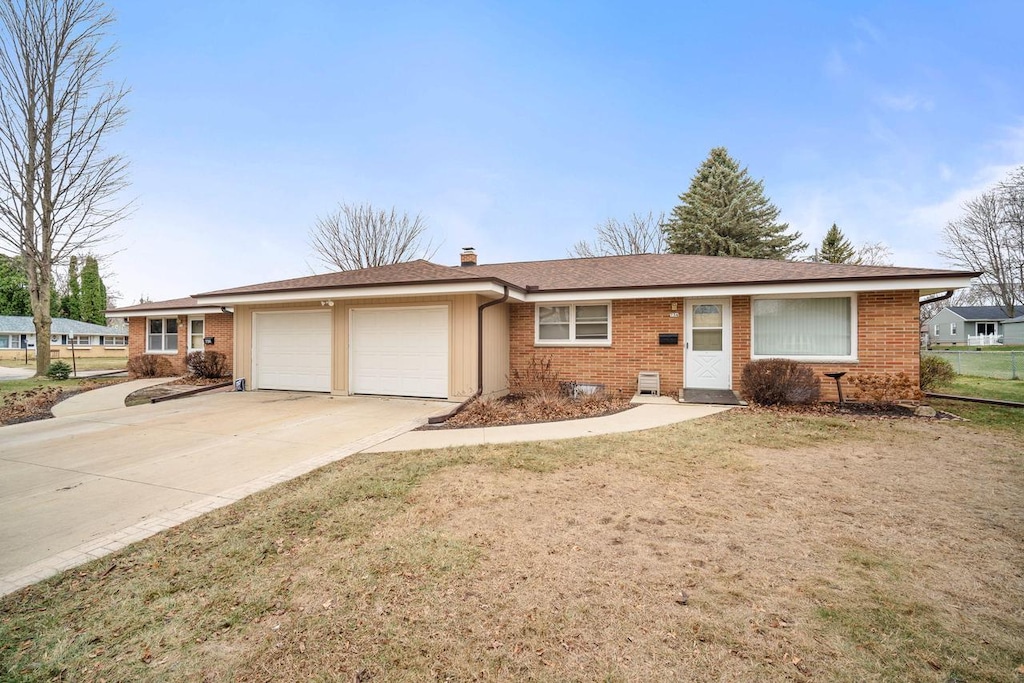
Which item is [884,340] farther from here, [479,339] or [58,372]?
[58,372]

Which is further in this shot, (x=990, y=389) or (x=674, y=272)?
(x=990, y=389)

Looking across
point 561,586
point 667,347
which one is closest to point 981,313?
point 667,347

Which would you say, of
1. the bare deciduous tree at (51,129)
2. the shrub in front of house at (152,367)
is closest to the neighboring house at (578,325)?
the shrub in front of house at (152,367)

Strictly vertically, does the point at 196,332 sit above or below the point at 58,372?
above

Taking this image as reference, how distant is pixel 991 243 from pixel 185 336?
42873 mm

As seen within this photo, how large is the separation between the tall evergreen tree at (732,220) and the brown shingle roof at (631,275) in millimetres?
14344

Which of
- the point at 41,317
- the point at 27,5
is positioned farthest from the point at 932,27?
the point at 41,317

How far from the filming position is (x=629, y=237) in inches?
1232

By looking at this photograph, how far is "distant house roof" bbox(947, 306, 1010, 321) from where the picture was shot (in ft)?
140

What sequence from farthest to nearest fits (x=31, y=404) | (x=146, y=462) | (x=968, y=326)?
(x=968, y=326) → (x=31, y=404) → (x=146, y=462)

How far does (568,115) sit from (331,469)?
16.2 m

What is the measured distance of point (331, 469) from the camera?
5340 mm

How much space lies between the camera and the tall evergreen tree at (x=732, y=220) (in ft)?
86.2

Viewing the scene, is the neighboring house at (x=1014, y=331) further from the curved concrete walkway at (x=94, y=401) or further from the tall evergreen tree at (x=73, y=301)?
the tall evergreen tree at (x=73, y=301)
